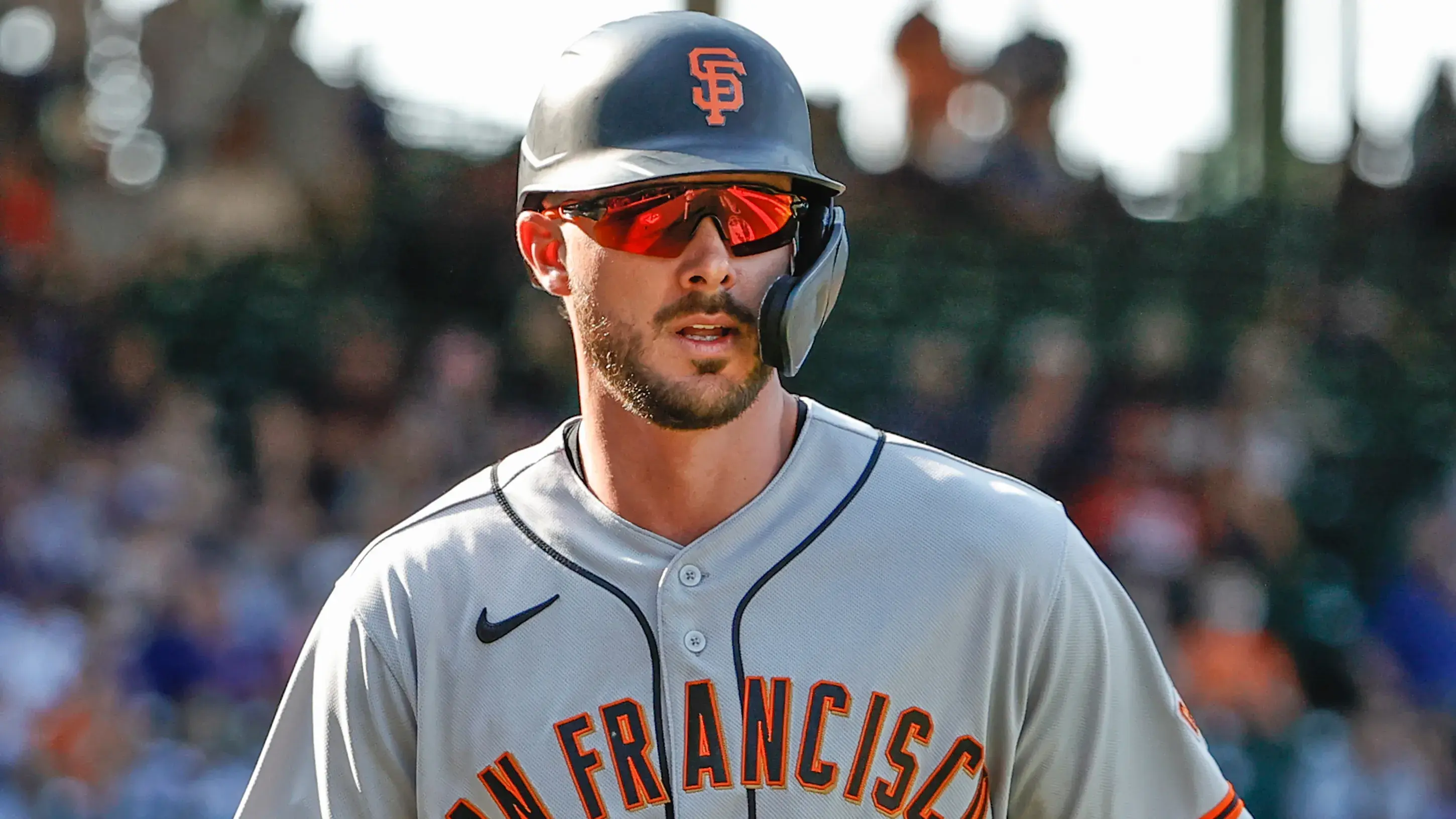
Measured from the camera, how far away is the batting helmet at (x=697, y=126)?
7.73ft

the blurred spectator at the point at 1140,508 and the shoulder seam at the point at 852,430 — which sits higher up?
the shoulder seam at the point at 852,430

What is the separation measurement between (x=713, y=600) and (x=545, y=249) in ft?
1.83

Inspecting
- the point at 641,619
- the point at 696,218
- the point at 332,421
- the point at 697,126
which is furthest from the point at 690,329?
the point at 332,421

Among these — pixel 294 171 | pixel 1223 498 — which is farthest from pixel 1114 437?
pixel 294 171

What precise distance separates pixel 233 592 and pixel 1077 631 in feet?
17.3

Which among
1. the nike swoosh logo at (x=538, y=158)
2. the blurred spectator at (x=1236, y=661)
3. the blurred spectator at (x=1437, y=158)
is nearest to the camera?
the nike swoosh logo at (x=538, y=158)

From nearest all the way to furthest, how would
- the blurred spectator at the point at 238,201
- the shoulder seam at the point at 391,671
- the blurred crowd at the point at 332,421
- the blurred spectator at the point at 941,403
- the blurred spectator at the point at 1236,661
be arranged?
the shoulder seam at the point at 391,671 → the blurred crowd at the point at 332,421 → the blurred spectator at the point at 1236,661 → the blurred spectator at the point at 941,403 → the blurred spectator at the point at 238,201

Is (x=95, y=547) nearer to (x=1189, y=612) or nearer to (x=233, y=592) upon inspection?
(x=233, y=592)

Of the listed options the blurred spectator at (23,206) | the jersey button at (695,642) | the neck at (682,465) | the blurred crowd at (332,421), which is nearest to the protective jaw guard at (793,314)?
the neck at (682,465)

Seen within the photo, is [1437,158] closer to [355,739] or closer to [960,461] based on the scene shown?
[960,461]

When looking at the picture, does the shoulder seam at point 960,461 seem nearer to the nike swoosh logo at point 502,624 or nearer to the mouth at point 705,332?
the mouth at point 705,332

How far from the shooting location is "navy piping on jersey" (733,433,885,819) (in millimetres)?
2270

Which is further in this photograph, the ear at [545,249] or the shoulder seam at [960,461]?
the ear at [545,249]

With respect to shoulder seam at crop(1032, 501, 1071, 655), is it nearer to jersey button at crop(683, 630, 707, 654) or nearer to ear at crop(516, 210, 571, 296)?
jersey button at crop(683, 630, 707, 654)
